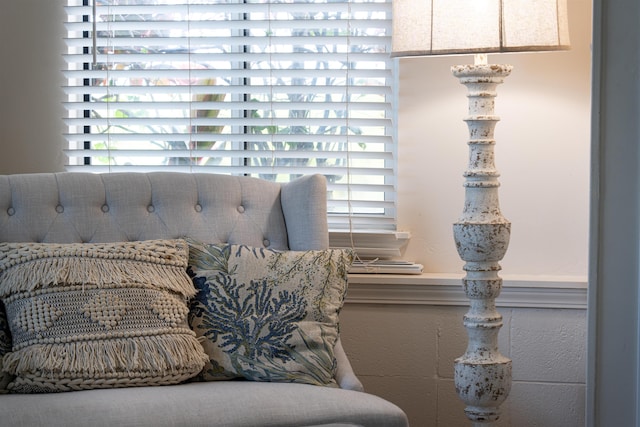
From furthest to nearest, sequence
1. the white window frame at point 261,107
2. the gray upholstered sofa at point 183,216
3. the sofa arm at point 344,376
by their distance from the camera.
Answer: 1. the white window frame at point 261,107
2. the sofa arm at point 344,376
3. the gray upholstered sofa at point 183,216

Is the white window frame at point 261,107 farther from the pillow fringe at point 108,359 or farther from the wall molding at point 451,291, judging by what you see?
the pillow fringe at point 108,359

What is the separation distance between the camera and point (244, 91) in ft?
8.86

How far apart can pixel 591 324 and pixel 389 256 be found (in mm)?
654

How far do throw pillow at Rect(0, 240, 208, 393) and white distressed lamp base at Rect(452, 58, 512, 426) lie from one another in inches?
27.2

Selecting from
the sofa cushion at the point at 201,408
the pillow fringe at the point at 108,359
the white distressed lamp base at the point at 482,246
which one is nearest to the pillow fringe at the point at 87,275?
the pillow fringe at the point at 108,359

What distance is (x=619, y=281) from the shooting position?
220cm

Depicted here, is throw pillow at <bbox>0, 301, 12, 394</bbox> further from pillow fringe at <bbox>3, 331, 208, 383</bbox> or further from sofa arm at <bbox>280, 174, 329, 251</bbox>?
sofa arm at <bbox>280, 174, 329, 251</bbox>

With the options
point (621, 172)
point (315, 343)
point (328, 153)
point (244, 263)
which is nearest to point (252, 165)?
point (328, 153)

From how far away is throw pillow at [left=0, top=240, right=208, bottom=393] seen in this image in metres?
1.84

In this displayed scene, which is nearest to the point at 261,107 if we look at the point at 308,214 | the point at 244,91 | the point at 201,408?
the point at 244,91

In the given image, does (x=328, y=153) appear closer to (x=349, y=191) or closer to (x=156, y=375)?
(x=349, y=191)

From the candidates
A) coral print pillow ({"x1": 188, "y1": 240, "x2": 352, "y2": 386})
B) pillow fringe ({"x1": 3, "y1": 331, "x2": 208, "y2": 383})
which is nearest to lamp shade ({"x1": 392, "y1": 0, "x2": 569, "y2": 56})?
coral print pillow ({"x1": 188, "y1": 240, "x2": 352, "y2": 386})

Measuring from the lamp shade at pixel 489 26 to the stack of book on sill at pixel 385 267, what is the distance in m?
0.67

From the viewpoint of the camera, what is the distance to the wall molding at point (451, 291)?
99.3 inches
